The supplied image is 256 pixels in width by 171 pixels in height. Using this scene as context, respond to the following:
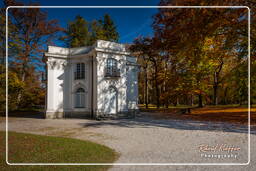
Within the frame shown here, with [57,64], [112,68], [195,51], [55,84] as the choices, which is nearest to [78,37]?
[57,64]

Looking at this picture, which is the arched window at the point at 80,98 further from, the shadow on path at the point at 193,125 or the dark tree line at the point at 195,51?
the dark tree line at the point at 195,51


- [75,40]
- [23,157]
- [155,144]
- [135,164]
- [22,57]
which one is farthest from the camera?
[75,40]

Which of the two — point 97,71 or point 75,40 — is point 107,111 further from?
point 75,40

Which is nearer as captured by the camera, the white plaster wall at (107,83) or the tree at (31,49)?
the white plaster wall at (107,83)

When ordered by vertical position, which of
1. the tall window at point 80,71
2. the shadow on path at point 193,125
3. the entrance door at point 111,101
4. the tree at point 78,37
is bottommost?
the shadow on path at point 193,125

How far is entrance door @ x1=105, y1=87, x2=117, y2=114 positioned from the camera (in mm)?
15352

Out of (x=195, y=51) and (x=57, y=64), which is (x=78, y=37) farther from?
(x=195, y=51)

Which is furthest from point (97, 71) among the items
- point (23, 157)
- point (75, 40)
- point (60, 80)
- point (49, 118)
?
point (23, 157)

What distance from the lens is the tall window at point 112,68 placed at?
51.4 feet

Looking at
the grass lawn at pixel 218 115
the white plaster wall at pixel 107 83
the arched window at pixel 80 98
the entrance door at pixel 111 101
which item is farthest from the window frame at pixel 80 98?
the grass lawn at pixel 218 115

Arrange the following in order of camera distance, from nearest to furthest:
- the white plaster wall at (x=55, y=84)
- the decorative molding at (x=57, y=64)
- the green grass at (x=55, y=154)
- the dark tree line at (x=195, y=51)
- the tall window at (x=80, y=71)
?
the green grass at (x=55, y=154)
the dark tree line at (x=195, y=51)
the white plaster wall at (x=55, y=84)
the decorative molding at (x=57, y=64)
the tall window at (x=80, y=71)

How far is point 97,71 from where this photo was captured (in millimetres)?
15031

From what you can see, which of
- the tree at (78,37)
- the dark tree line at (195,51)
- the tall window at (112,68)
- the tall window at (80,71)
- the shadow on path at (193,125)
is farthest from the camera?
the tree at (78,37)

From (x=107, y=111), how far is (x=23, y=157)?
10443 mm
